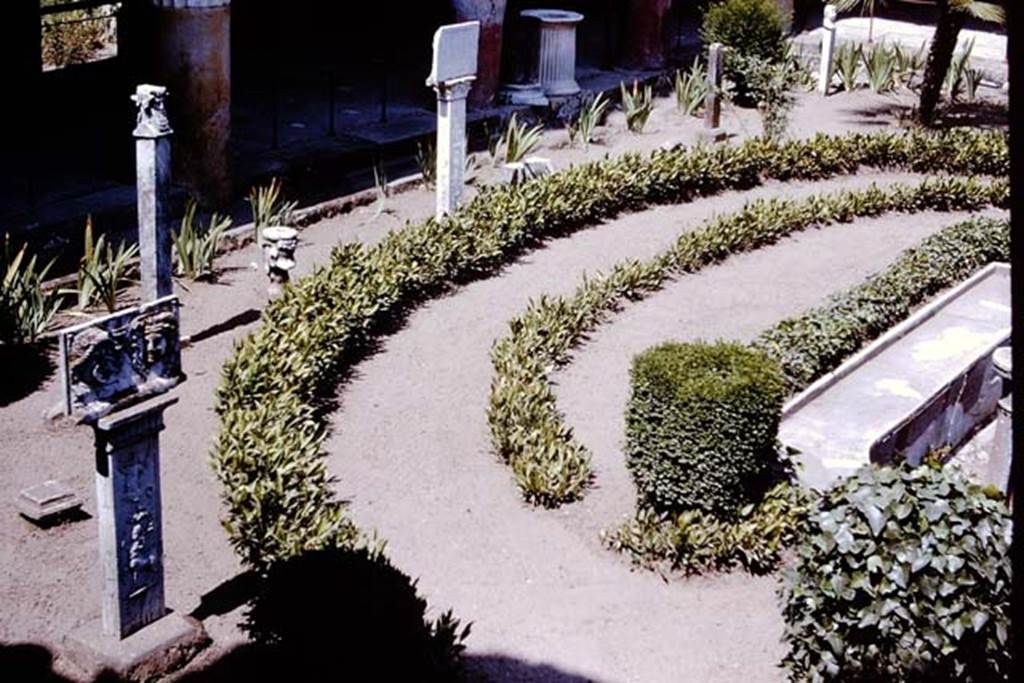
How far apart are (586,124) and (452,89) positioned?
13.1 ft

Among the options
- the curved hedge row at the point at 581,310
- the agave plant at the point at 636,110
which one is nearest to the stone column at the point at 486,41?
the agave plant at the point at 636,110

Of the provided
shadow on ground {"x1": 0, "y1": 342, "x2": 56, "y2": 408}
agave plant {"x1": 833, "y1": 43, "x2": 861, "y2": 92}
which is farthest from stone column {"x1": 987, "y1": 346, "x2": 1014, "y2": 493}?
agave plant {"x1": 833, "y1": 43, "x2": 861, "y2": 92}

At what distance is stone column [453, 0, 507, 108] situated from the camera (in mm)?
16547

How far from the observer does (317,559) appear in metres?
6.67

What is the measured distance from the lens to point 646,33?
65.3 feet

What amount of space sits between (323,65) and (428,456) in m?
10.7

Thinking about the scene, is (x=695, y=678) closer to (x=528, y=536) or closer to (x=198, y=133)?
(x=528, y=536)

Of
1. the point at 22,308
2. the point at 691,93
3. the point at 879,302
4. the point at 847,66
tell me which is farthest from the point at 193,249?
the point at 847,66

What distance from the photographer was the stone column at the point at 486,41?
1655cm

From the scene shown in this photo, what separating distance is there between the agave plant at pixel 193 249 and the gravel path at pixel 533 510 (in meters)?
1.74

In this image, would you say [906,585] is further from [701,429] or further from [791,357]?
[791,357]

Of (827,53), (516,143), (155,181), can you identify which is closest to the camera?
(155,181)

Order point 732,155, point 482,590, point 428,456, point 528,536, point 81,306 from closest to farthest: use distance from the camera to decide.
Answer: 1. point 482,590
2. point 528,536
3. point 428,456
4. point 81,306
5. point 732,155

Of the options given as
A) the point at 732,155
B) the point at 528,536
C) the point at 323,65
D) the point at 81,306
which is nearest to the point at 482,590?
the point at 528,536
